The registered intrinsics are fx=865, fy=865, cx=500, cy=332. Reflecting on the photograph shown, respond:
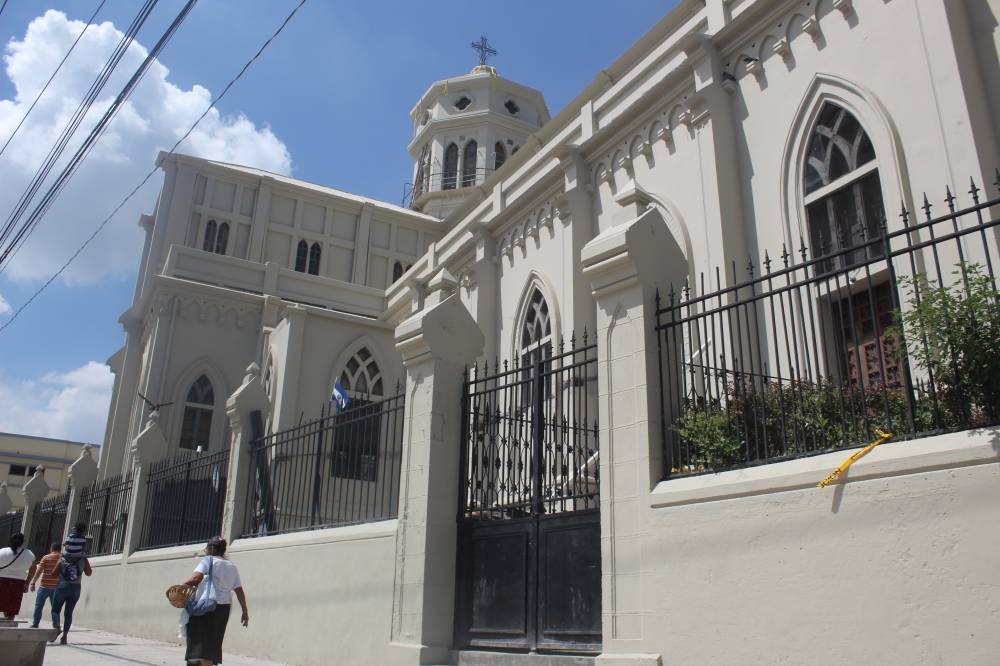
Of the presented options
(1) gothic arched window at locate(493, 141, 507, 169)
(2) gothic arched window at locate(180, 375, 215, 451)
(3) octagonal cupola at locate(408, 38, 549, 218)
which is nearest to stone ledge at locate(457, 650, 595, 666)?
(2) gothic arched window at locate(180, 375, 215, 451)

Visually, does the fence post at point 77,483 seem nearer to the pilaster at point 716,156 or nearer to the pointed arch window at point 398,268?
the pointed arch window at point 398,268

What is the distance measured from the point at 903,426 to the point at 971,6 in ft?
20.9

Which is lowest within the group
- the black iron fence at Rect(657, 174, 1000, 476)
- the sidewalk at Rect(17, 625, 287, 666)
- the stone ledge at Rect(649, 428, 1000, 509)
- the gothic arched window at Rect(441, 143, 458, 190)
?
the sidewalk at Rect(17, 625, 287, 666)

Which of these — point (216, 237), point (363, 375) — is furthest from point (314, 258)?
point (363, 375)

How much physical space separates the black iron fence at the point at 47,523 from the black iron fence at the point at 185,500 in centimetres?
529

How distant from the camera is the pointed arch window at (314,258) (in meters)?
28.0

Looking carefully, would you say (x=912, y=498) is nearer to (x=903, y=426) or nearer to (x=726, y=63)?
(x=903, y=426)

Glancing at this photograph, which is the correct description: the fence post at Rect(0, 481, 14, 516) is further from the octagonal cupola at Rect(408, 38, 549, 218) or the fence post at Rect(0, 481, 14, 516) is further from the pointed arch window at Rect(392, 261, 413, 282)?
the octagonal cupola at Rect(408, 38, 549, 218)

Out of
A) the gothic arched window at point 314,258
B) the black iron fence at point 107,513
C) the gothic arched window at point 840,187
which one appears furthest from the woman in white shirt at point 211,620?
the gothic arched window at point 314,258

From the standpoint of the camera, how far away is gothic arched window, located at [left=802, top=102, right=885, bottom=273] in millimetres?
9961

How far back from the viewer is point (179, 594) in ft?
22.4

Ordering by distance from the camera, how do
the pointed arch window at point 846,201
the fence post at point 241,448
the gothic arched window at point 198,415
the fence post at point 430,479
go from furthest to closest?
the gothic arched window at point 198,415 → the fence post at point 241,448 → the pointed arch window at point 846,201 → the fence post at point 430,479

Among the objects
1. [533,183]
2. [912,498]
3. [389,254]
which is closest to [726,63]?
[533,183]

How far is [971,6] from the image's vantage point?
9.29m
